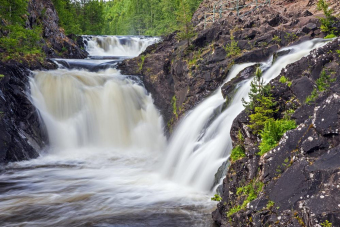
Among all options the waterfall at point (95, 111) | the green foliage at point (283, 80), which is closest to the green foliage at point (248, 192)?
the green foliage at point (283, 80)

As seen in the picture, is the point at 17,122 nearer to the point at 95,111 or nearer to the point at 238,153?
the point at 95,111

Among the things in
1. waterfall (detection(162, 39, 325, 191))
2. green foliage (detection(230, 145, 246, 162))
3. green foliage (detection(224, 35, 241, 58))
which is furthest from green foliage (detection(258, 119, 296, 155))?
green foliage (detection(224, 35, 241, 58))

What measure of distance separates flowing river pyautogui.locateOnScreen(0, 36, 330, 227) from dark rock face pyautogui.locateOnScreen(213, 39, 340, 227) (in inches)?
70.1

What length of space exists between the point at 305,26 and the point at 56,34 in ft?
76.3

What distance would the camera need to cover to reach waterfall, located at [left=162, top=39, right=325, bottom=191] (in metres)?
9.82

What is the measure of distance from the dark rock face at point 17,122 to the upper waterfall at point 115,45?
65.3ft

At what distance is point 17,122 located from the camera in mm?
15492

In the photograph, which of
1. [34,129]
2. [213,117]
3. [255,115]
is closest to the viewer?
[255,115]

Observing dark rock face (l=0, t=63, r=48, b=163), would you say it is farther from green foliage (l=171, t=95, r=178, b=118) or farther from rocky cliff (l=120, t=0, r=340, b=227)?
rocky cliff (l=120, t=0, r=340, b=227)

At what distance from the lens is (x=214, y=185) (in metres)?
9.14

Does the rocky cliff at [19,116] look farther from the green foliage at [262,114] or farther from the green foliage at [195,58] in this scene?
the green foliage at [262,114]

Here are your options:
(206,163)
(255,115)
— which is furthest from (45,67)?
(255,115)

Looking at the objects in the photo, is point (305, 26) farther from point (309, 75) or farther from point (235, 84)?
point (309, 75)

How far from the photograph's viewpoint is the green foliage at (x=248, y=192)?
6102mm
